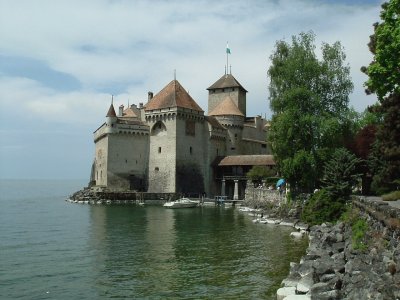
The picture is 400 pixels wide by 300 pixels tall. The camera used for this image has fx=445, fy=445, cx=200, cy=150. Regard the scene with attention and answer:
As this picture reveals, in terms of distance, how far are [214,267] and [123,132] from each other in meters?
42.9

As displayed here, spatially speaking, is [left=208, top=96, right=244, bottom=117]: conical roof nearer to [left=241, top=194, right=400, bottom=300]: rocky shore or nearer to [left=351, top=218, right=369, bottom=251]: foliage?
[left=241, top=194, right=400, bottom=300]: rocky shore

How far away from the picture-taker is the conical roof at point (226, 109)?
215 ft

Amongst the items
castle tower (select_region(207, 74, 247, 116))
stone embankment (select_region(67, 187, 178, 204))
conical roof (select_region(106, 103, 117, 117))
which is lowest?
stone embankment (select_region(67, 187, 178, 204))

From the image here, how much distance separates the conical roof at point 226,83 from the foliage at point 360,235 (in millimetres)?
51771

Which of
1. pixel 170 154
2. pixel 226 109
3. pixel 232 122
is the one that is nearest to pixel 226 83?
pixel 226 109

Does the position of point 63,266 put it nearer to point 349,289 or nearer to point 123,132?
point 349,289

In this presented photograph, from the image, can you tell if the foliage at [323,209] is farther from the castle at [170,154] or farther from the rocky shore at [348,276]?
the castle at [170,154]

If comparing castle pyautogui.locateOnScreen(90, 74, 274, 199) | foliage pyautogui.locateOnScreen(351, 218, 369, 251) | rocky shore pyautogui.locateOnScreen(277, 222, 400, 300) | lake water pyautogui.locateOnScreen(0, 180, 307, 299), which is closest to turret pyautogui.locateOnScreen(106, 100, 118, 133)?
castle pyautogui.locateOnScreen(90, 74, 274, 199)

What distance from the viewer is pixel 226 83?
71.4 m

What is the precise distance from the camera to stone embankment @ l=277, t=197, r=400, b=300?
10703 millimetres

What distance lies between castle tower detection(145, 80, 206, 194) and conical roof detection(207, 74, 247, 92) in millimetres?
11970

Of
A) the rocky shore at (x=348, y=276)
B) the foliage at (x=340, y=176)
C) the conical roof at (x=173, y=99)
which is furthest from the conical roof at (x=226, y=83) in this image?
the rocky shore at (x=348, y=276)

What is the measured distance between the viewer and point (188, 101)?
5969 centimetres

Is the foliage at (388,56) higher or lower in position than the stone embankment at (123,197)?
higher
